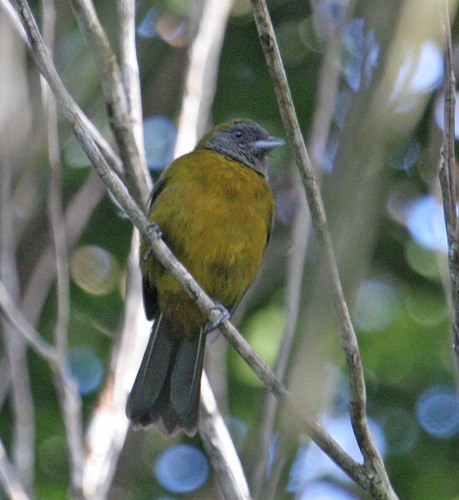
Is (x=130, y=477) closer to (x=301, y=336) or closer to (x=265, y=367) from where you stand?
(x=265, y=367)

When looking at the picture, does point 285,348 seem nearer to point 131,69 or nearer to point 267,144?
point 131,69

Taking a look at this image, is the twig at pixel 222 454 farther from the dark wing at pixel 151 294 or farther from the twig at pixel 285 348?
the dark wing at pixel 151 294

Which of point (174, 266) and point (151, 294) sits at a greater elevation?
point (174, 266)

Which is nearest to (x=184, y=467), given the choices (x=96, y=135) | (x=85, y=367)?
(x=85, y=367)

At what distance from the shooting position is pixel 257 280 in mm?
5172

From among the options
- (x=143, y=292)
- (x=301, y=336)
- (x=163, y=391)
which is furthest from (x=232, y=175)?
(x=301, y=336)

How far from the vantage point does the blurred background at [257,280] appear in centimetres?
427

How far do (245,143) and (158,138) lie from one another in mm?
1306

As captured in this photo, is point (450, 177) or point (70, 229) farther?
point (70, 229)

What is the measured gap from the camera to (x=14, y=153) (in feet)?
17.2

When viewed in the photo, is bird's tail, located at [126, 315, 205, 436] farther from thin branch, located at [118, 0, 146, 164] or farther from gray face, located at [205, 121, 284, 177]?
gray face, located at [205, 121, 284, 177]

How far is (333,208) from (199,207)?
5.55 feet

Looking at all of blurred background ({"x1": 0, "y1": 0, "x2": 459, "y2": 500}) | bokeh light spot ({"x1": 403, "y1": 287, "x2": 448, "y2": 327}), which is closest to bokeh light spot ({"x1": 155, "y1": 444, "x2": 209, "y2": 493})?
blurred background ({"x1": 0, "y1": 0, "x2": 459, "y2": 500})

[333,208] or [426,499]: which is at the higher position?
[333,208]
